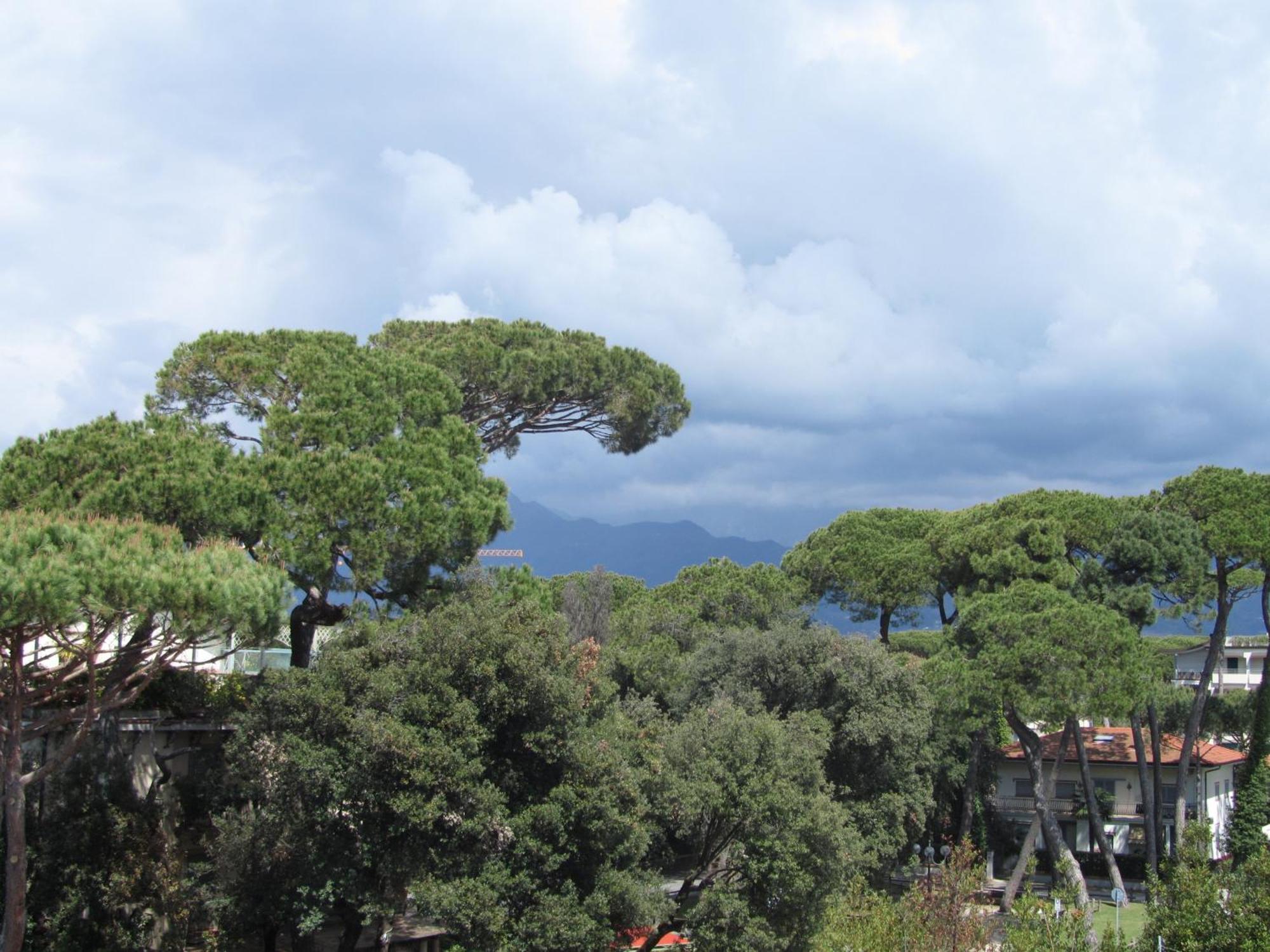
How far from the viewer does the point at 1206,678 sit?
1205 inches

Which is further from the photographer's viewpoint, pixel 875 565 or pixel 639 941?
pixel 875 565

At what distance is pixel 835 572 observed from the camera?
140 feet

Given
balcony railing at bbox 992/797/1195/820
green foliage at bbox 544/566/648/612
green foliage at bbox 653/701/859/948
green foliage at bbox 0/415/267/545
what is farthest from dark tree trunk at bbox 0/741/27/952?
balcony railing at bbox 992/797/1195/820

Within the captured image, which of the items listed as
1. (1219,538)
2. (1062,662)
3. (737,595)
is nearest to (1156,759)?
(1219,538)

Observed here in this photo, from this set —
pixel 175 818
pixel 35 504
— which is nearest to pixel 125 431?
pixel 35 504

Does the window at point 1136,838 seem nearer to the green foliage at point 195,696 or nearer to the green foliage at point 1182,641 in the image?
the green foliage at point 1182,641

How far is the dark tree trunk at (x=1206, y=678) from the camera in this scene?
30.1 meters

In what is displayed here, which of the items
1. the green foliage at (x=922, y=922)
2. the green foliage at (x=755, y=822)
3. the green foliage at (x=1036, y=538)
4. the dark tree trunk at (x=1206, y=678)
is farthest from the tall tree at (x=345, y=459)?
the dark tree trunk at (x=1206, y=678)

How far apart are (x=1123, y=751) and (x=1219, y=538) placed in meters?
14.1

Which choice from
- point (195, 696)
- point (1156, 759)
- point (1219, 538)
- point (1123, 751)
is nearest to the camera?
point (195, 696)

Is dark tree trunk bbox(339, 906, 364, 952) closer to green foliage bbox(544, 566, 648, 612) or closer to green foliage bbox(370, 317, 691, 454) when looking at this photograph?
green foliage bbox(370, 317, 691, 454)

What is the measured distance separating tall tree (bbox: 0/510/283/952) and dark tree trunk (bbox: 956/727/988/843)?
2334cm

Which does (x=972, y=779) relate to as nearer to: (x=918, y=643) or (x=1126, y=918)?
(x=1126, y=918)

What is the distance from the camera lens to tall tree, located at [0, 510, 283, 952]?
446 inches
